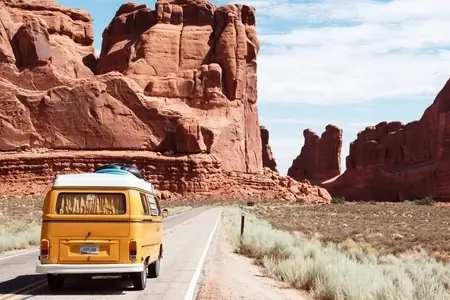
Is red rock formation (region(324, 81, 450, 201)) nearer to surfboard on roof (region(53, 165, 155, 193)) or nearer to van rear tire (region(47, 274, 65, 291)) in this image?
surfboard on roof (region(53, 165, 155, 193))

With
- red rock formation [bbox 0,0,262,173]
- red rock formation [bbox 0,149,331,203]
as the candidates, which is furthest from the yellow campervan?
red rock formation [bbox 0,0,262,173]

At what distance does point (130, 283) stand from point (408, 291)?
5999mm

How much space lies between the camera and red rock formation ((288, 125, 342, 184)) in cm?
15012

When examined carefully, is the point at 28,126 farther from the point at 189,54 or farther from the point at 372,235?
the point at 372,235

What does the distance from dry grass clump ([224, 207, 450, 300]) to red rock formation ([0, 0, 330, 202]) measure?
2658 inches

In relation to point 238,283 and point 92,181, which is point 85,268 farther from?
point 238,283

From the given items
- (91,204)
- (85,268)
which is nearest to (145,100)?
(91,204)

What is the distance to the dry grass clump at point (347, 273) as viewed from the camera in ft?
35.7

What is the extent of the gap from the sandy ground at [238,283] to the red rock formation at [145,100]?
7065 cm

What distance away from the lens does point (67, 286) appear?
13602 millimetres

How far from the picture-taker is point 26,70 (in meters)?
93.9

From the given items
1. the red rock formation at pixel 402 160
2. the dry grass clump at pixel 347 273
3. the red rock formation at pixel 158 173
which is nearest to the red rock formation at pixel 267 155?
the red rock formation at pixel 402 160

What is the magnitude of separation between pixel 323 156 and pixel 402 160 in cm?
2102

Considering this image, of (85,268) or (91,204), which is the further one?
(91,204)
